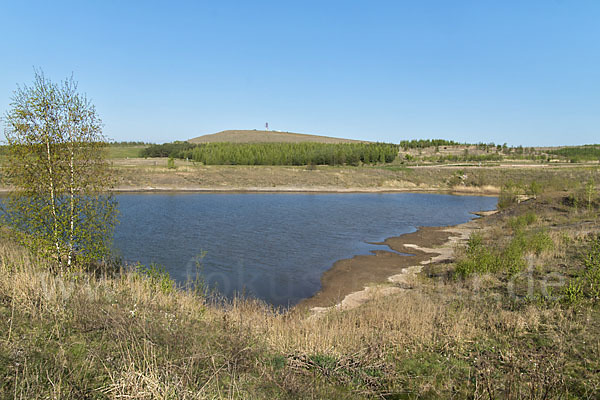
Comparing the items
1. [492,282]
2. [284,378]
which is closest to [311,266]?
[492,282]

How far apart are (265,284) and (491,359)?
9.16 meters

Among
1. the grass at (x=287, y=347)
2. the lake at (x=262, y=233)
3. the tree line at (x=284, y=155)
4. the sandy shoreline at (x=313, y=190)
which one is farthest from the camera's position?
the tree line at (x=284, y=155)

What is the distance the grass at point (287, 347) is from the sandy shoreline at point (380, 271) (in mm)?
2538

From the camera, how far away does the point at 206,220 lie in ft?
90.3

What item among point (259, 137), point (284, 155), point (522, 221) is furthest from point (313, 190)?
point (259, 137)

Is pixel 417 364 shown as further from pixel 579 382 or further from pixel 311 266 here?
pixel 311 266

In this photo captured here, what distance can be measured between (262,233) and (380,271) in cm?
980

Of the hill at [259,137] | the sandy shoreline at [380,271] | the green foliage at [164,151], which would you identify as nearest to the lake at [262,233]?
the sandy shoreline at [380,271]

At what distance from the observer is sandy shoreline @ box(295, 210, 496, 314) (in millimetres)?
11930

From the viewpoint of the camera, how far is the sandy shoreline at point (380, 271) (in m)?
11.9

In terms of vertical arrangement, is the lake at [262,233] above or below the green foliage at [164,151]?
below

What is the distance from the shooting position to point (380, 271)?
50.2ft

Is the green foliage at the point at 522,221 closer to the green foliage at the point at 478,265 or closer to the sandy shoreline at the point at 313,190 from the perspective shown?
the green foliage at the point at 478,265

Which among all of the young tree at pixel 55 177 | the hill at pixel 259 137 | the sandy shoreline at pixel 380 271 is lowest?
the sandy shoreline at pixel 380 271
